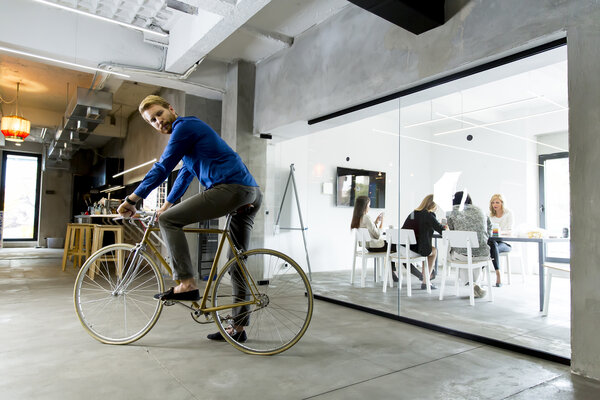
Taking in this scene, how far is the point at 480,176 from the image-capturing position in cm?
273

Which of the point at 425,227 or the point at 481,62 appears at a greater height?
the point at 481,62

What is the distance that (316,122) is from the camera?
4172mm

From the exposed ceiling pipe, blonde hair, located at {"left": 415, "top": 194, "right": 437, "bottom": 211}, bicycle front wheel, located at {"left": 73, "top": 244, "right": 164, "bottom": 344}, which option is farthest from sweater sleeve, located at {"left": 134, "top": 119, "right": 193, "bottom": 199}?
the exposed ceiling pipe

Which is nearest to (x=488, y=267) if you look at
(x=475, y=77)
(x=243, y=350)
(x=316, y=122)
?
(x=475, y=77)

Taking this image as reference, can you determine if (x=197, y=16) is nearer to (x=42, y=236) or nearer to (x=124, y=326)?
(x=124, y=326)

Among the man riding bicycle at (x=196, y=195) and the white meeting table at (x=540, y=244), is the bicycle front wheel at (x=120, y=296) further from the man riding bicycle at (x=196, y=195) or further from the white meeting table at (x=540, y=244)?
the white meeting table at (x=540, y=244)

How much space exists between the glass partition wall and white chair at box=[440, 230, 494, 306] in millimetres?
39

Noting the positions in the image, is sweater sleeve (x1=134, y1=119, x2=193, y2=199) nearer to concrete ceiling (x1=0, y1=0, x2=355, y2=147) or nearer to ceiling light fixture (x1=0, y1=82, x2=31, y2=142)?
concrete ceiling (x1=0, y1=0, x2=355, y2=147)

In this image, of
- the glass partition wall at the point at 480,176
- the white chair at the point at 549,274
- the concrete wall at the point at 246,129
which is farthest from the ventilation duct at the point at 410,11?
the concrete wall at the point at 246,129

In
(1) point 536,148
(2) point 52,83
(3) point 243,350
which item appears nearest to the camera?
(3) point 243,350

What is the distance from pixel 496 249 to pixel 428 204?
582mm

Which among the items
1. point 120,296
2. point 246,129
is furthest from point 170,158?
point 246,129

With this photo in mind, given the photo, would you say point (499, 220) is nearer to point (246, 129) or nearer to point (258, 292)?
point (258, 292)

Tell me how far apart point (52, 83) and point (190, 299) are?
7164mm
